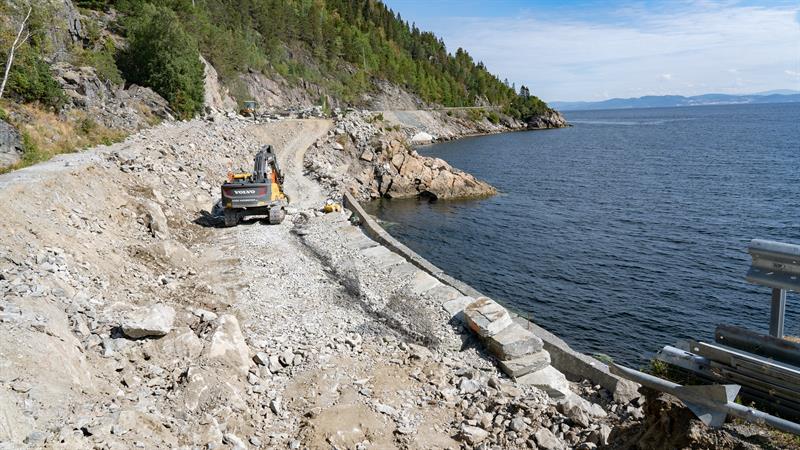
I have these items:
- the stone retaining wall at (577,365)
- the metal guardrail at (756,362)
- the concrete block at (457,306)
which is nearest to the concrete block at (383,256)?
the stone retaining wall at (577,365)

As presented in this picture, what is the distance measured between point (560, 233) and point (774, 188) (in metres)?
24.4

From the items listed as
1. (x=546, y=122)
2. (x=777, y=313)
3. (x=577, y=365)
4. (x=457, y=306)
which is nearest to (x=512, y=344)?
(x=577, y=365)

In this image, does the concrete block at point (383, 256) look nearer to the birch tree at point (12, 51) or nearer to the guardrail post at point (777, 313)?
the guardrail post at point (777, 313)

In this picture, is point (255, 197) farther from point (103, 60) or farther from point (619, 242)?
point (103, 60)

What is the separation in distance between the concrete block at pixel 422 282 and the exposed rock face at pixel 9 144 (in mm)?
A: 14861

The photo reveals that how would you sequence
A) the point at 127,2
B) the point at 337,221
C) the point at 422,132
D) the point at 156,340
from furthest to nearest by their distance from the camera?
the point at 422,132, the point at 127,2, the point at 337,221, the point at 156,340

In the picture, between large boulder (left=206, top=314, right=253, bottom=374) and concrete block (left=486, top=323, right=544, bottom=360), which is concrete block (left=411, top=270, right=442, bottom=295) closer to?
concrete block (left=486, top=323, right=544, bottom=360)

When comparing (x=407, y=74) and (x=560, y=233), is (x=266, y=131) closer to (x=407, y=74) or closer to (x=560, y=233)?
(x=560, y=233)

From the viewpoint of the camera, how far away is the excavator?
19.5 m

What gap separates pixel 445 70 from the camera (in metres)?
149

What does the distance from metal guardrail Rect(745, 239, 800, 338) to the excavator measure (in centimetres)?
1691

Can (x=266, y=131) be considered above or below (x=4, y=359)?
above

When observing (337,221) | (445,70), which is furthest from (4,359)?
(445,70)

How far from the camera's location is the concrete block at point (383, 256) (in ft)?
55.1
